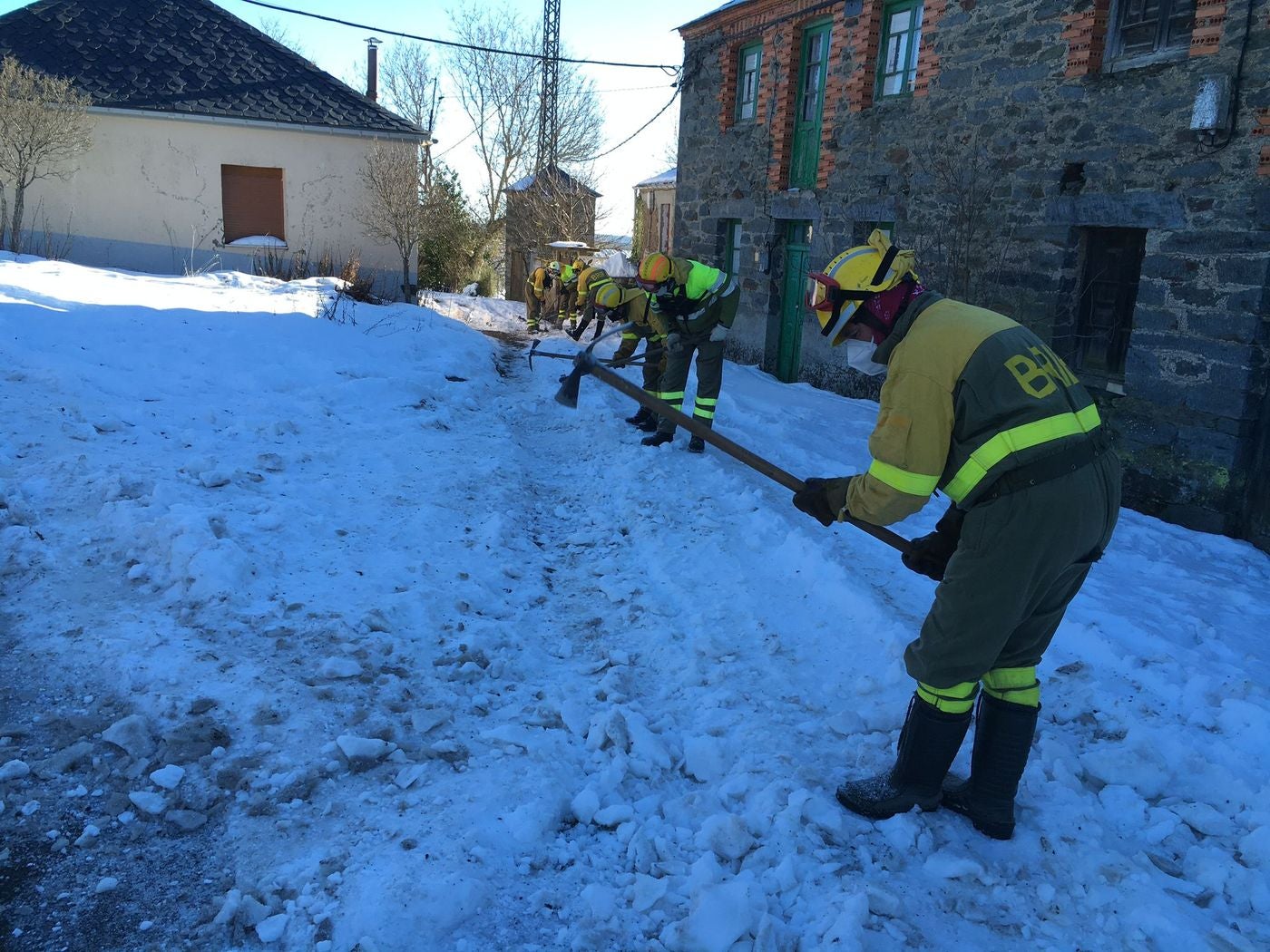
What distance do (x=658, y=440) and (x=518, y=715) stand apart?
449cm

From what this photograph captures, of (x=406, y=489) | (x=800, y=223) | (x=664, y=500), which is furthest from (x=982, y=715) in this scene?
(x=800, y=223)

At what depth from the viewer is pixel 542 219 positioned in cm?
2397

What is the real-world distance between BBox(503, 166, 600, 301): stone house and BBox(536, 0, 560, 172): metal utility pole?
31.4 feet

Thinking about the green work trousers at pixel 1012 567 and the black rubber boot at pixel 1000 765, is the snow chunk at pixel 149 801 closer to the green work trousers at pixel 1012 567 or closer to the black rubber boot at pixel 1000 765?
the green work trousers at pixel 1012 567

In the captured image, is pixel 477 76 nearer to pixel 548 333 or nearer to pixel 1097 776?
pixel 548 333

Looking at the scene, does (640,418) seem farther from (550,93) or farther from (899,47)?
(550,93)

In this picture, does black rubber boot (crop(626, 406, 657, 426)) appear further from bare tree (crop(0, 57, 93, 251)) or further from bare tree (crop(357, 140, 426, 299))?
bare tree (crop(0, 57, 93, 251))

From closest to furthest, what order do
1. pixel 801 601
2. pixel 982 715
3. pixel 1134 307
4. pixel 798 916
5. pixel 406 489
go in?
pixel 798 916 → pixel 982 715 → pixel 801 601 → pixel 406 489 → pixel 1134 307

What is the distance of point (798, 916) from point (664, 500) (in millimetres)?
3903

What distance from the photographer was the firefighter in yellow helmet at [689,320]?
299 inches

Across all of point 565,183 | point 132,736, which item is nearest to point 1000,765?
→ point 132,736

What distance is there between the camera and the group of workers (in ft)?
8.53

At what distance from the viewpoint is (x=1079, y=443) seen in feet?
8.65

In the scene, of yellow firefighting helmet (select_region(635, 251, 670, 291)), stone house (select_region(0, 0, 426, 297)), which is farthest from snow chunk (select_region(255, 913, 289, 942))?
stone house (select_region(0, 0, 426, 297))
